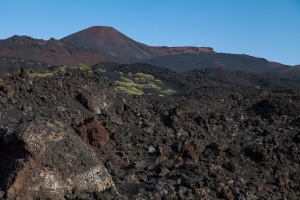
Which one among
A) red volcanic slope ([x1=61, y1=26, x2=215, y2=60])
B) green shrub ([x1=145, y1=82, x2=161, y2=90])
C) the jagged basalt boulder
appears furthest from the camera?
red volcanic slope ([x1=61, y1=26, x2=215, y2=60])

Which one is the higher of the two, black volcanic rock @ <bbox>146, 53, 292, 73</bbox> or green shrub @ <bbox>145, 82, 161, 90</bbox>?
black volcanic rock @ <bbox>146, 53, 292, 73</bbox>

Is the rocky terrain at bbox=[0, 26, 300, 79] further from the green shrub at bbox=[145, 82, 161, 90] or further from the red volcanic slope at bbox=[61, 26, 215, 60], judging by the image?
the green shrub at bbox=[145, 82, 161, 90]

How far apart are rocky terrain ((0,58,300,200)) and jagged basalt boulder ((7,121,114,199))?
0.05 feet

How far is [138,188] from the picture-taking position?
7754 millimetres

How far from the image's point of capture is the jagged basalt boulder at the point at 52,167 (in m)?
6.84

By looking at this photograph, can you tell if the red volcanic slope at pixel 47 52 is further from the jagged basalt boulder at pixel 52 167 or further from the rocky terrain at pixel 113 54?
the jagged basalt boulder at pixel 52 167

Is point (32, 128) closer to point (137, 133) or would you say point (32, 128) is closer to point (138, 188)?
point (138, 188)

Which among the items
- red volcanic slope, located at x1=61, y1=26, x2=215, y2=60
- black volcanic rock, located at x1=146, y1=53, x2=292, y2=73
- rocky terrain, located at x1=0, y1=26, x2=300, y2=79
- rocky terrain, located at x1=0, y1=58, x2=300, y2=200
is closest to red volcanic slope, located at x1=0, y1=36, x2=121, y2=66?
rocky terrain, located at x1=0, y1=26, x2=300, y2=79

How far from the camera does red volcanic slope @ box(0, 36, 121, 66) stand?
54625 millimetres

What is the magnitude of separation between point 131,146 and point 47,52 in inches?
1878

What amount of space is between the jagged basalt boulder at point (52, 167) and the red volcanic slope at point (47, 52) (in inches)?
1878

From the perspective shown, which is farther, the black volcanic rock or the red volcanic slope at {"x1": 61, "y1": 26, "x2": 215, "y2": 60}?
the red volcanic slope at {"x1": 61, "y1": 26, "x2": 215, "y2": 60}

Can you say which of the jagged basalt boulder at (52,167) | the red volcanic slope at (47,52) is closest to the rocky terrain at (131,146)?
the jagged basalt boulder at (52,167)

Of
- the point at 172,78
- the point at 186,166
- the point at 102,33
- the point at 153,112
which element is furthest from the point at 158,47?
the point at 186,166
